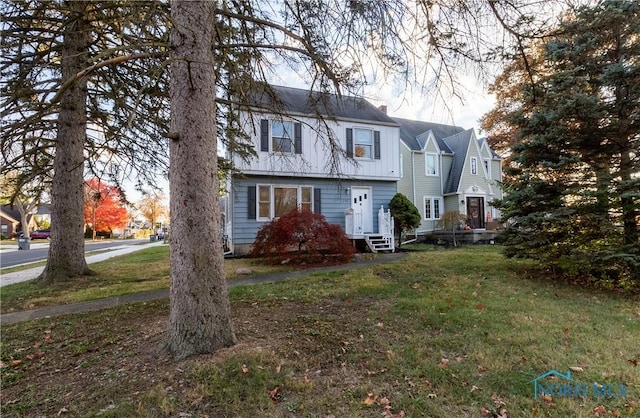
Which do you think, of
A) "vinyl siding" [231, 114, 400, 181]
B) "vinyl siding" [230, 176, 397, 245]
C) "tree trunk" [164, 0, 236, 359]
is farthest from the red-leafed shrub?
"tree trunk" [164, 0, 236, 359]

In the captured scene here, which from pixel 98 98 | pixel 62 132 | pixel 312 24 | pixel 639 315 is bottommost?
pixel 639 315

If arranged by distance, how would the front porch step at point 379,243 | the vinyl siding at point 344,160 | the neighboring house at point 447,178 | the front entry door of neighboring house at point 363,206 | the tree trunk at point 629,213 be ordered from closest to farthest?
the tree trunk at point 629,213, the vinyl siding at point 344,160, the front porch step at point 379,243, the front entry door of neighboring house at point 363,206, the neighboring house at point 447,178

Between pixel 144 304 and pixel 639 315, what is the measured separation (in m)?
8.04

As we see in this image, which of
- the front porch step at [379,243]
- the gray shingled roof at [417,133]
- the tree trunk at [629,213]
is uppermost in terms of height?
the gray shingled roof at [417,133]

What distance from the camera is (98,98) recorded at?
8609 mm

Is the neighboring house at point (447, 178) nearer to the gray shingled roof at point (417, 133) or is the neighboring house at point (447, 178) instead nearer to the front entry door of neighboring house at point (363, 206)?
the gray shingled roof at point (417, 133)

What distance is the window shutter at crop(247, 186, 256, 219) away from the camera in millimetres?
13078

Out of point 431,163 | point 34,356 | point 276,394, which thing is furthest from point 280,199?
point 276,394

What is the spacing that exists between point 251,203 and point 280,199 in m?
1.27

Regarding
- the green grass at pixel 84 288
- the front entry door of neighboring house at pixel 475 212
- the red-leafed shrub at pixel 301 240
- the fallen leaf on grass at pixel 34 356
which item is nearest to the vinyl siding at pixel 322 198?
the red-leafed shrub at pixel 301 240

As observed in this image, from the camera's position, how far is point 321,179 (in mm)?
14266

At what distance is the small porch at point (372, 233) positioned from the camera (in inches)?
551

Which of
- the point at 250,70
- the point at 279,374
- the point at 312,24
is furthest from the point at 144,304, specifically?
the point at 312,24

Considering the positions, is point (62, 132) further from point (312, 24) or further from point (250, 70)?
point (312, 24)
